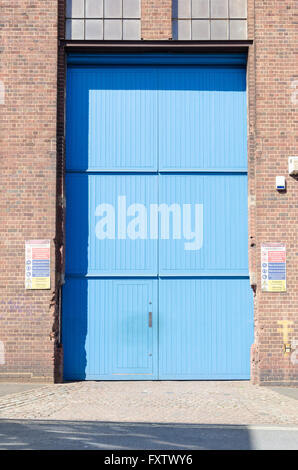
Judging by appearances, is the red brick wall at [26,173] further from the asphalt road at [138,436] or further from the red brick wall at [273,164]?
the red brick wall at [273,164]

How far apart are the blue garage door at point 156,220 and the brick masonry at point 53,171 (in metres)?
0.38

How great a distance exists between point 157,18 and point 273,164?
160 inches

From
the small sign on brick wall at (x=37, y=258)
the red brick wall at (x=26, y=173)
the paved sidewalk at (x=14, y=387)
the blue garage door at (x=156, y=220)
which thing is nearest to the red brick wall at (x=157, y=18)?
the blue garage door at (x=156, y=220)

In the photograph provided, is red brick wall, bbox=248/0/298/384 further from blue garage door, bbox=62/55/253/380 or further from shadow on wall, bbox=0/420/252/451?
shadow on wall, bbox=0/420/252/451

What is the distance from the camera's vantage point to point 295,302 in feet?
38.4

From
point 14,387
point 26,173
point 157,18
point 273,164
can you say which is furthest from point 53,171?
point 273,164

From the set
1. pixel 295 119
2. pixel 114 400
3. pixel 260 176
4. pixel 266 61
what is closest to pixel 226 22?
pixel 266 61

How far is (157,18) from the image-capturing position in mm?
12602

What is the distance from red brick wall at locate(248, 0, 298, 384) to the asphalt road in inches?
167

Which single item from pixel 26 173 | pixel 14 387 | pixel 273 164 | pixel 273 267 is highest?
pixel 273 164

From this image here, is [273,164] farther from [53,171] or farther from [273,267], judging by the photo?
[53,171]

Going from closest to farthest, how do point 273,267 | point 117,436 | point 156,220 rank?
point 117,436, point 273,267, point 156,220

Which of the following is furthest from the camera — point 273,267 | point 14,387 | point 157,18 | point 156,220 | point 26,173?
point 157,18

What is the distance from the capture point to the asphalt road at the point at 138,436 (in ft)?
21.3
